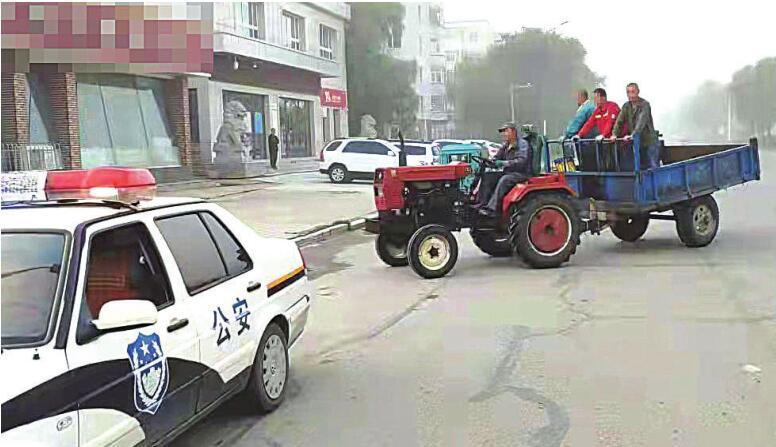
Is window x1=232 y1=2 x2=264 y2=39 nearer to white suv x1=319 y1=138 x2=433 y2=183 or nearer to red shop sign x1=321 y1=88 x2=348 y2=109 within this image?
white suv x1=319 y1=138 x2=433 y2=183

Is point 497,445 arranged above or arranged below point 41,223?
below

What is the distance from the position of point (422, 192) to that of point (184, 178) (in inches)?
820

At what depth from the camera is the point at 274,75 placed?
3909 centimetres

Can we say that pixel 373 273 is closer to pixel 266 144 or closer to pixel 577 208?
pixel 577 208

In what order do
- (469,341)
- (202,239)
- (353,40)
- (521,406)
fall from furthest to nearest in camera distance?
(353,40)
(469,341)
(521,406)
(202,239)

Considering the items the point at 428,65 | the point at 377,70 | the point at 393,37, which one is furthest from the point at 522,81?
the point at 428,65

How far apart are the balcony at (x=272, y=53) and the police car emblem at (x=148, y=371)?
79.0 feet

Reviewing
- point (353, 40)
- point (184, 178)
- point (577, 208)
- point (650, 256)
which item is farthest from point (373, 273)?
point (353, 40)

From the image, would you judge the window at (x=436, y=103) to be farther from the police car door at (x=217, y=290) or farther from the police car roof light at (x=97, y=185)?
the police car roof light at (x=97, y=185)

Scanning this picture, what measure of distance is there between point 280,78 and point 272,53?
341 cm

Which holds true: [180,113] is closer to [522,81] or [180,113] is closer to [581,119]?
[581,119]

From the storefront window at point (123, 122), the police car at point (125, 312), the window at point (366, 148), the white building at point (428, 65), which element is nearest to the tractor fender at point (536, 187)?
the police car at point (125, 312)

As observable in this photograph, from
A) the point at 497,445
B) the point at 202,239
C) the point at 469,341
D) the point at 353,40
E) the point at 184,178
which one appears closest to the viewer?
the point at 497,445

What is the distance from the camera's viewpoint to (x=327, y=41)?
150ft
